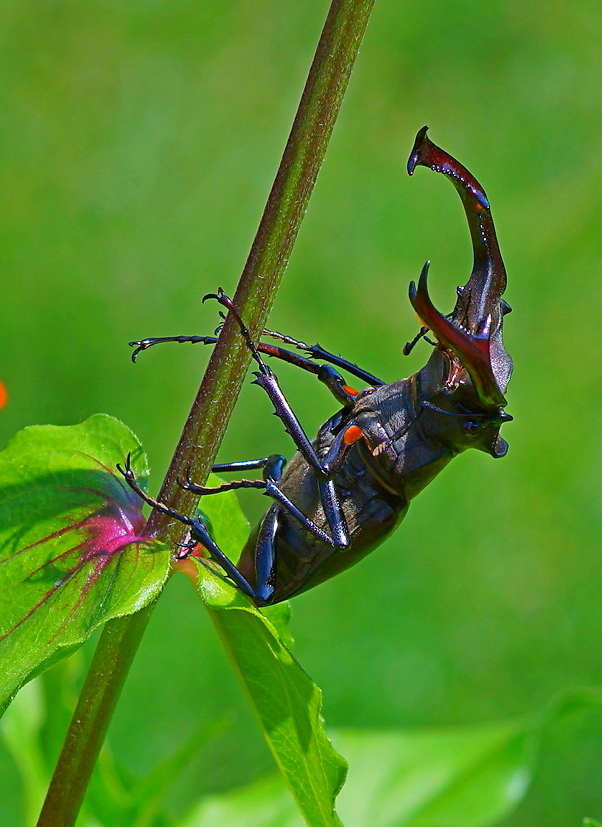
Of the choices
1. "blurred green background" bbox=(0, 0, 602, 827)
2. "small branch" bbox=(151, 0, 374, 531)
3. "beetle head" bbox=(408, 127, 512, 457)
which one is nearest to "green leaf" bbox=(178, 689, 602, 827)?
"beetle head" bbox=(408, 127, 512, 457)

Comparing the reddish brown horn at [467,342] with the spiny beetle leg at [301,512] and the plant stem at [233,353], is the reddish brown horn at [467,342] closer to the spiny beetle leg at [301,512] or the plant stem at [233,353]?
the plant stem at [233,353]

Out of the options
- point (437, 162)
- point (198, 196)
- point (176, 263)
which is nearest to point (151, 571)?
point (437, 162)

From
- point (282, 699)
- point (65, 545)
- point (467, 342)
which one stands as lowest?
point (282, 699)

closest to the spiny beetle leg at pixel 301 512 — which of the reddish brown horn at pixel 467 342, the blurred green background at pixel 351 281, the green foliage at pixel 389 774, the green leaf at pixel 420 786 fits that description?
the reddish brown horn at pixel 467 342

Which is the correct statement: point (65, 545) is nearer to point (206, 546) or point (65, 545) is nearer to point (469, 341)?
point (206, 546)

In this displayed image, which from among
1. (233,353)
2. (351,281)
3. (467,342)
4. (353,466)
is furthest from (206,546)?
(351,281)

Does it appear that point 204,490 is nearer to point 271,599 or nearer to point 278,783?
point 271,599
